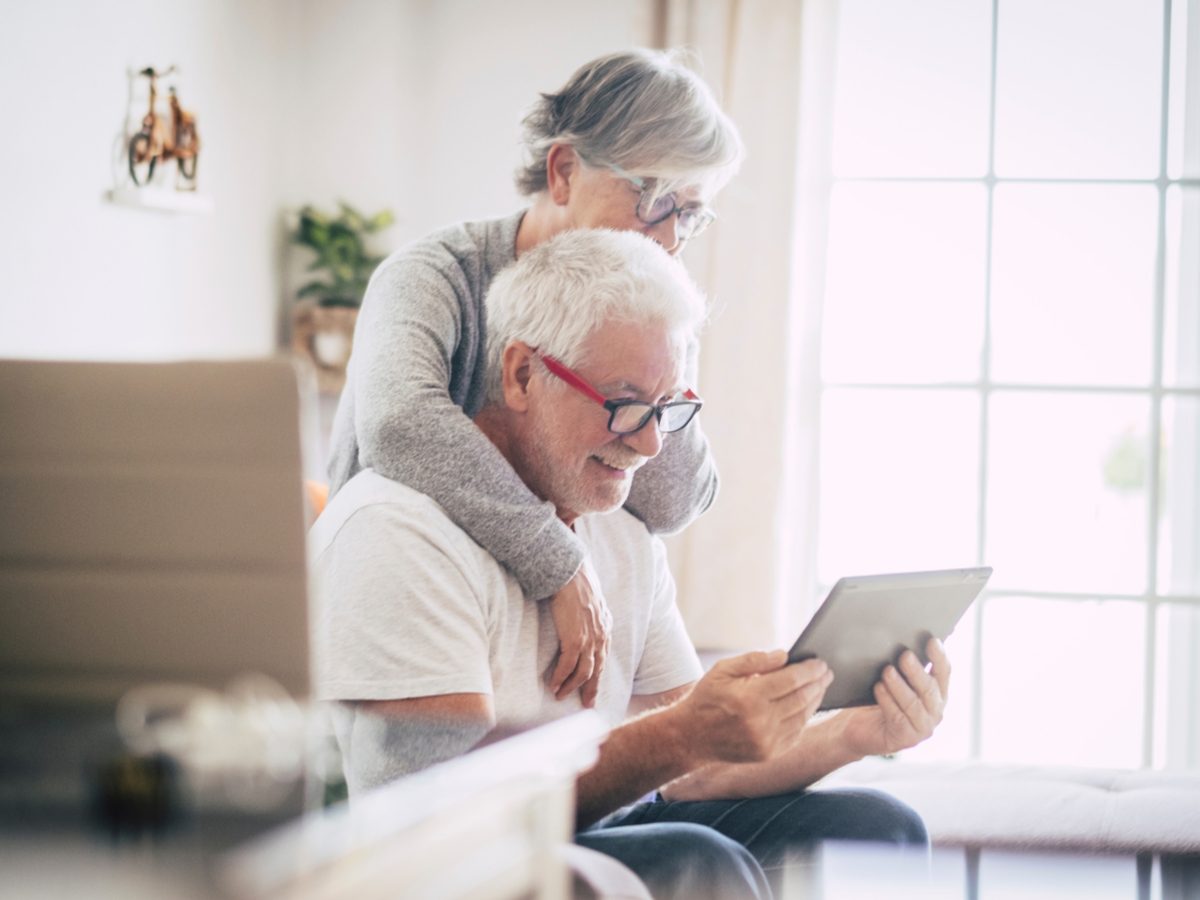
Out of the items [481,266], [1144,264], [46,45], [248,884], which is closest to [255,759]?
[248,884]

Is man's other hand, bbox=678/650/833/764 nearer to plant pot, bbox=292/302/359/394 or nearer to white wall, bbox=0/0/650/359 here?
white wall, bbox=0/0/650/359

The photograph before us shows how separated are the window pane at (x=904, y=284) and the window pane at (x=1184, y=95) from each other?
54cm

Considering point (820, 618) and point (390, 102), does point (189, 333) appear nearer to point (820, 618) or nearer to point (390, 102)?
point (390, 102)

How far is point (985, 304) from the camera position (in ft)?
12.3

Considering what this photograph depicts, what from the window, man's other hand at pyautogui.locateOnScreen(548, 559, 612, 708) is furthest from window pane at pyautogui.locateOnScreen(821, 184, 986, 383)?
man's other hand at pyautogui.locateOnScreen(548, 559, 612, 708)

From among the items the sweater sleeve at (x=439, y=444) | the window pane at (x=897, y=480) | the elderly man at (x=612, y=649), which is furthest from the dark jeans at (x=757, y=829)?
the window pane at (x=897, y=480)

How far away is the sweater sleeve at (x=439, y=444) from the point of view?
1.40 m

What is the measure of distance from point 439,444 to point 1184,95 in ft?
9.89

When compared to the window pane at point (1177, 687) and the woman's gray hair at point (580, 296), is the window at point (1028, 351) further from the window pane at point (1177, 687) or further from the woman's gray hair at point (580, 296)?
the woman's gray hair at point (580, 296)

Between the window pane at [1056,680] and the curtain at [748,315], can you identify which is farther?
the window pane at [1056,680]

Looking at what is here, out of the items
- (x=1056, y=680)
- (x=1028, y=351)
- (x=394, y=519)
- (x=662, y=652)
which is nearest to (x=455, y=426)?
(x=394, y=519)

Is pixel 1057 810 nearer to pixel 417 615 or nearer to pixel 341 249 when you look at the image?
pixel 417 615

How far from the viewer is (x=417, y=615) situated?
1276mm

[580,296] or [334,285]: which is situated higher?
[334,285]
